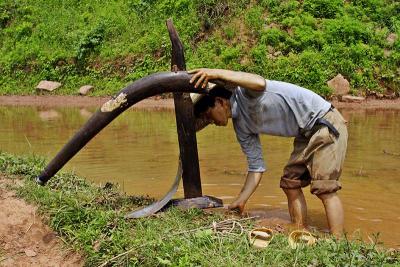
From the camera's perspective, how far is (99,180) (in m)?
6.55

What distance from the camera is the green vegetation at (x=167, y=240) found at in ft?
10.6

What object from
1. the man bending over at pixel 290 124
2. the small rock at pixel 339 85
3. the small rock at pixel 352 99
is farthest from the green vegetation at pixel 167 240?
the small rock at pixel 339 85

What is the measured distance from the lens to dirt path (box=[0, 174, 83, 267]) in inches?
146

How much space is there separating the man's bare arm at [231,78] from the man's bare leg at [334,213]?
0.97 metres

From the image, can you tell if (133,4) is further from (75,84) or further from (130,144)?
(130,144)

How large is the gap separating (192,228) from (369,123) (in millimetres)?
7157

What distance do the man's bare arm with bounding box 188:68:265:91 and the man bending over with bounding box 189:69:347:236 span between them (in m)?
0.01

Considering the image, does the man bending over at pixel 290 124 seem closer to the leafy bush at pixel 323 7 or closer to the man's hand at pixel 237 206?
the man's hand at pixel 237 206

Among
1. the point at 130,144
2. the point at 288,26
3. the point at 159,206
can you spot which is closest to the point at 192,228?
the point at 159,206

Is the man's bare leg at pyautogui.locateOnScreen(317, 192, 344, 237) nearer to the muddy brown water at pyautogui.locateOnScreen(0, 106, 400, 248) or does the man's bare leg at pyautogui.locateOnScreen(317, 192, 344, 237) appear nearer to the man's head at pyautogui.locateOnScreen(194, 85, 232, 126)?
the muddy brown water at pyautogui.locateOnScreen(0, 106, 400, 248)

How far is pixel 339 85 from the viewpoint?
12.7 metres

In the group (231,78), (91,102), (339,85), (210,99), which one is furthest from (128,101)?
(91,102)

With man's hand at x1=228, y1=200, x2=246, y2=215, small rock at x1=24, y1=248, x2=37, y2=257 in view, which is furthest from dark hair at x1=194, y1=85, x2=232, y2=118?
small rock at x1=24, y1=248, x2=37, y2=257

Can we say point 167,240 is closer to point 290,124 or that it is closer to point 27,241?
point 27,241
